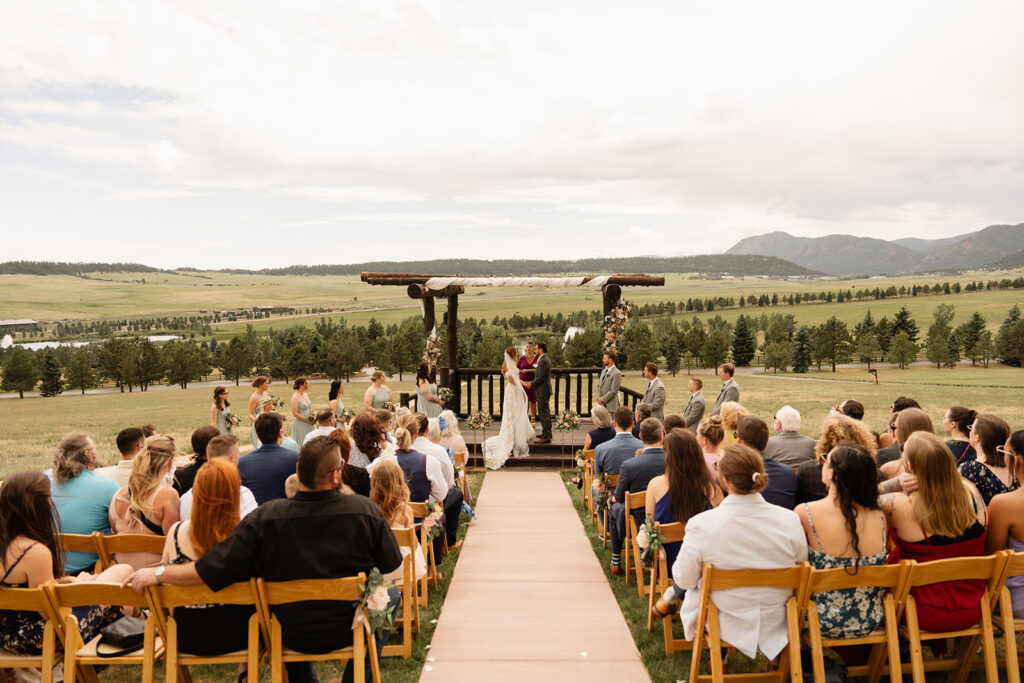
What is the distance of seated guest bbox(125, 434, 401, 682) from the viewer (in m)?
3.14

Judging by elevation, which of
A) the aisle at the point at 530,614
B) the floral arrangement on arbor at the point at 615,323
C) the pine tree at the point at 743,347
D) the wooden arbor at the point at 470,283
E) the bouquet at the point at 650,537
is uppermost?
the wooden arbor at the point at 470,283

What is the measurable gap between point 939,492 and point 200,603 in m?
4.20

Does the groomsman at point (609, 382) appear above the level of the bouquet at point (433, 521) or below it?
above

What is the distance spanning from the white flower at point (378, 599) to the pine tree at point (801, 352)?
180ft

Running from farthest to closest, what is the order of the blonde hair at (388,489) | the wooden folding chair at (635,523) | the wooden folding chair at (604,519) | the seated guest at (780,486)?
the wooden folding chair at (604,519)
the wooden folding chair at (635,523)
the seated guest at (780,486)
the blonde hair at (388,489)

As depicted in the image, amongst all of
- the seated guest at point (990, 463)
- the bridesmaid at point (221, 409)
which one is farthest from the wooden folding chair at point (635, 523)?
the bridesmaid at point (221, 409)

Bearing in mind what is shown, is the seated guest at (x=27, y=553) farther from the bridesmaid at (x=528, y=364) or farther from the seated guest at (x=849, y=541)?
the bridesmaid at (x=528, y=364)

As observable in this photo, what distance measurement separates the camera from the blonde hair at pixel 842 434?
496 cm

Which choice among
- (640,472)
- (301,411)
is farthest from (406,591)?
(301,411)

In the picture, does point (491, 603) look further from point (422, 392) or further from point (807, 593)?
point (422, 392)

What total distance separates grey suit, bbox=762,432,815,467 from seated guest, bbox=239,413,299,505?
4385mm

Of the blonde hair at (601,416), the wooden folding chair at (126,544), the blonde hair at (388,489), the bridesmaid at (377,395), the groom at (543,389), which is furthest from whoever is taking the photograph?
the groom at (543,389)

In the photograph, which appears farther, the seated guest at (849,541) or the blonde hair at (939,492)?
the blonde hair at (939,492)

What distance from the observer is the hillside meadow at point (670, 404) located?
67.7ft
